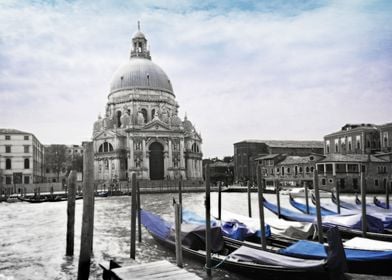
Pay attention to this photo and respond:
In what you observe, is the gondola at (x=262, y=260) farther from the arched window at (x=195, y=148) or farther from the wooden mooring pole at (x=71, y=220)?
the arched window at (x=195, y=148)

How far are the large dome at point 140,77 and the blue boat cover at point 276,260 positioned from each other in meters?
45.7

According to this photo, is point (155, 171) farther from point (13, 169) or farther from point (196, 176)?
point (13, 169)

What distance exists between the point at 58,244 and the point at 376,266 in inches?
313

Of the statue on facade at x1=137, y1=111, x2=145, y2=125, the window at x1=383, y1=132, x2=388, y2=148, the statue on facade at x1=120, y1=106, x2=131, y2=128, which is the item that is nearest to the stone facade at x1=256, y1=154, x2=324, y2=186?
the window at x1=383, y1=132, x2=388, y2=148

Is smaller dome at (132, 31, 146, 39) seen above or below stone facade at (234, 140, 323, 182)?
above

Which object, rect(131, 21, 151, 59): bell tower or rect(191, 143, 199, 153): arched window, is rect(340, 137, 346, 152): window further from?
rect(131, 21, 151, 59): bell tower

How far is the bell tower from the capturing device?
5631cm

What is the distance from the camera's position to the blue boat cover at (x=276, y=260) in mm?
5777

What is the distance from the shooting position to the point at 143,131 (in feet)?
149

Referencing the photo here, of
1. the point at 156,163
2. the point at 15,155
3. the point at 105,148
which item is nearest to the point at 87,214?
the point at 15,155

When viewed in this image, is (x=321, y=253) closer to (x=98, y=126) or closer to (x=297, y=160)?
(x=297, y=160)

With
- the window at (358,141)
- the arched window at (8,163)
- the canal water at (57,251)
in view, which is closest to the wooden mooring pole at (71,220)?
the canal water at (57,251)

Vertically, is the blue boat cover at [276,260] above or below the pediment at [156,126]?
below

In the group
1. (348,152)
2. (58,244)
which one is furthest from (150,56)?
(58,244)
